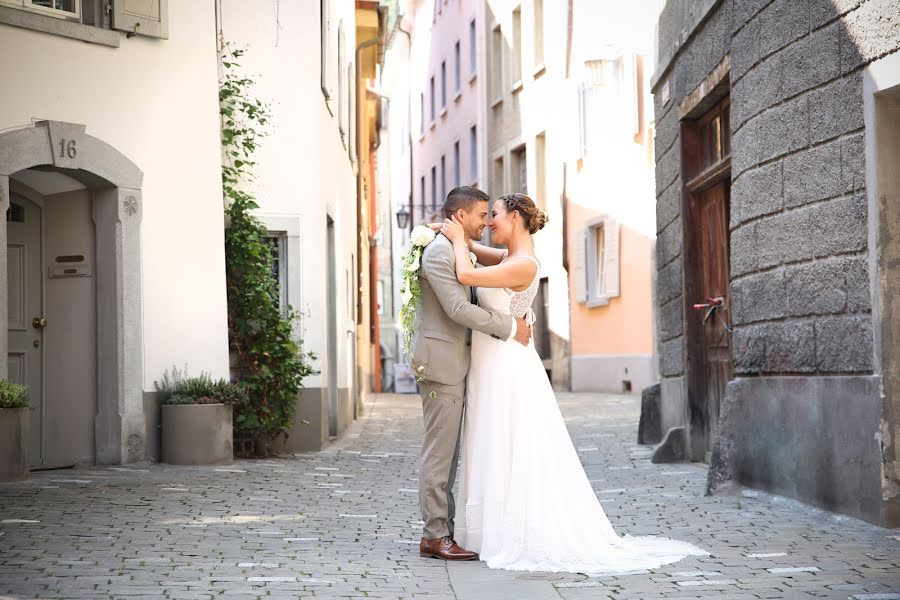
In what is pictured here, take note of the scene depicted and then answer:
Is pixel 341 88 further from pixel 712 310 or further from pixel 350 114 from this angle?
pixel 712 310

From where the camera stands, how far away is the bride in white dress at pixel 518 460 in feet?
20.7

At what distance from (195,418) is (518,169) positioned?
68.4 ft

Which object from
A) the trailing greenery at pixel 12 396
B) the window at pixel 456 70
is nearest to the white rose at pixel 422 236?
the trailing greenery at pixel 12 396

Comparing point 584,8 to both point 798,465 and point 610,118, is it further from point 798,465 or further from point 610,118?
point 798,465

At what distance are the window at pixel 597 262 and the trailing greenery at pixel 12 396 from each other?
1645cm

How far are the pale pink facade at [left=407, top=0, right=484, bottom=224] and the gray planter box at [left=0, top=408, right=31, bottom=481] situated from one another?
74.9 ft

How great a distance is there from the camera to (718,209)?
10352 millimetres

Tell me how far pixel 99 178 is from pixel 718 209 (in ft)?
16.8

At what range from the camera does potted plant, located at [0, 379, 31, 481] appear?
353 inches

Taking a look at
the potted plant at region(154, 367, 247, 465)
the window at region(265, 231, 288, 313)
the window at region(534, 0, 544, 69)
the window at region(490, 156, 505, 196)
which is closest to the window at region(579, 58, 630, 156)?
the window at region(534, 0, 544, 69)

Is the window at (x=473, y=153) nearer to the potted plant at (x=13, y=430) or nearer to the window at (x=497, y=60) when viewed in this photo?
the window at (x=497, y=60)

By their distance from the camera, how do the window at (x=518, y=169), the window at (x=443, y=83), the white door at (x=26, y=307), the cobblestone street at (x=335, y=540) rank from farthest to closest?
1. the window at (x=443, y=83)
2. the window at (x=518, y=169)
3. the white door at (x=26, y=307)
4. the cobblestone street at (x=335, y=540)

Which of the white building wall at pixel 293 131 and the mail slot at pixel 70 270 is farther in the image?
the white building wall at pixel 293 131

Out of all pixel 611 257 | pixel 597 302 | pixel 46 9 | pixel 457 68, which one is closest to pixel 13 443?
pixel 46 9
